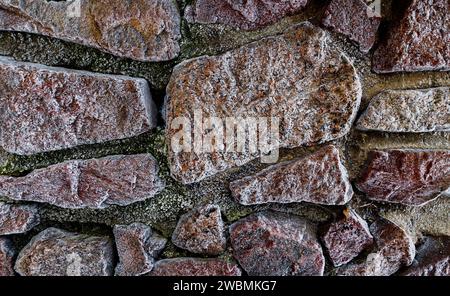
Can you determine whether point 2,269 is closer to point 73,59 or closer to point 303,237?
point 73,59

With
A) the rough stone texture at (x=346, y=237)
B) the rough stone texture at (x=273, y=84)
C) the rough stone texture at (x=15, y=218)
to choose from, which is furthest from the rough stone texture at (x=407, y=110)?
the rough stone texture at (x=15, y=218)

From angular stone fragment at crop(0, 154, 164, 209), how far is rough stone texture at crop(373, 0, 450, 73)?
0.43 meters

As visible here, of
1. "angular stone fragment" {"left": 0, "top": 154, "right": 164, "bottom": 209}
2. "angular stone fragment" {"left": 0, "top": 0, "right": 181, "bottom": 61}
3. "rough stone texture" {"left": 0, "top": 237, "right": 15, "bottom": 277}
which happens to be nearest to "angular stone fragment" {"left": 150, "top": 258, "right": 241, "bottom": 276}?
"angular stone fragment" {"left": 0, "top": 154, "right": 164, "bottom": 209}

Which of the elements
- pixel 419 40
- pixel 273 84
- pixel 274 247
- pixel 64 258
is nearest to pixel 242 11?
pixel 273 84

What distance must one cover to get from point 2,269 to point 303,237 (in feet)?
1.69

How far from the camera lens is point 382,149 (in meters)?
0.80

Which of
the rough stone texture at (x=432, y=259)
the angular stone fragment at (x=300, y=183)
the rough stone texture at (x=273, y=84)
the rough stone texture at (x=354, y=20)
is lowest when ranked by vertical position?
the rough stone texture at (x=432, y=259)

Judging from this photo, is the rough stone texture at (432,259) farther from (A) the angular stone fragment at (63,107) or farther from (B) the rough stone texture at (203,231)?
(A) the angular stone fragment at (63,107)

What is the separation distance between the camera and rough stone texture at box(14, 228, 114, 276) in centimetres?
80

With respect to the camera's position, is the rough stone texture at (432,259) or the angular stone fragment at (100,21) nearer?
the angular stone fragment at (100,21)

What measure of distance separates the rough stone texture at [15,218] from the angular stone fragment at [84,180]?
2cm

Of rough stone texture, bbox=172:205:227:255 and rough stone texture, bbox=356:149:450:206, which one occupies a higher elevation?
rough stone texture, bbox=356:149:450:206

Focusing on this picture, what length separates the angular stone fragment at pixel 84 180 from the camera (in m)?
0.78

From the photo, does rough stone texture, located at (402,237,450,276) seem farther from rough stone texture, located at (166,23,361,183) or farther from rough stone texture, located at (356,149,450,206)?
rough stone texture, located at (166,23,361,183)
